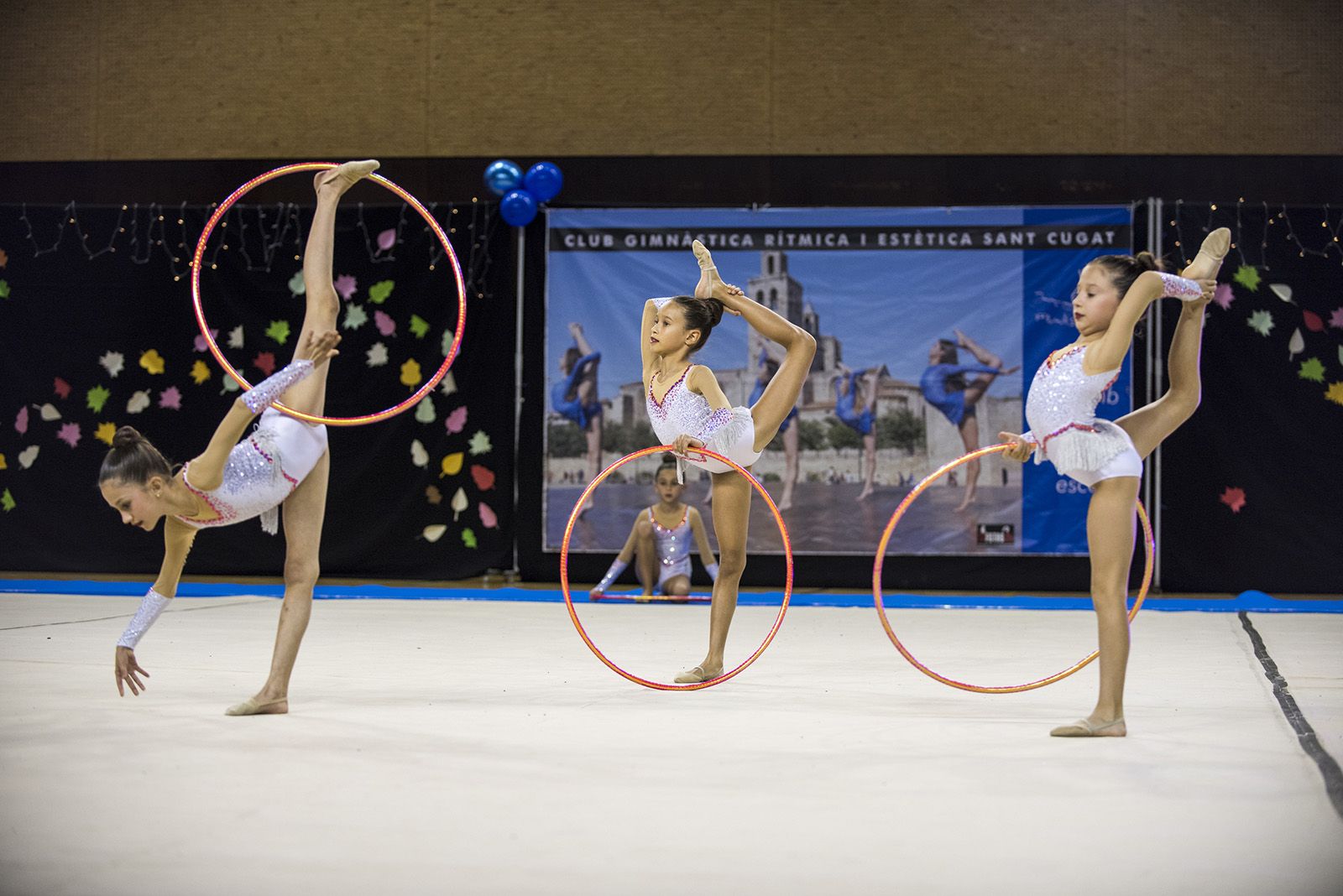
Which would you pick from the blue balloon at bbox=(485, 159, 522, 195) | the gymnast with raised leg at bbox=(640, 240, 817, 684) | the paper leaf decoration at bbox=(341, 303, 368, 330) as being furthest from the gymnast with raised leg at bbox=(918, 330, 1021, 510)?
the gymnast with raised leg at bbox=(640, 240, 817, 684)

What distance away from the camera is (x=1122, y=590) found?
10.4ft

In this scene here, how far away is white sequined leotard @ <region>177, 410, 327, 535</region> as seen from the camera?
340 centimetres

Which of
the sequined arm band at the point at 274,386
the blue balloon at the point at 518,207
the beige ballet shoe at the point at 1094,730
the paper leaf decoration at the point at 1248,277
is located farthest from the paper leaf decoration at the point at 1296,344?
the sequined arm band at the point at 274,386

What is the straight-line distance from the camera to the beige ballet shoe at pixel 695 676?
3.90 metres

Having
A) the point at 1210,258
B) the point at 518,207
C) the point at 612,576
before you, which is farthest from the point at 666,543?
the point at 1210,258

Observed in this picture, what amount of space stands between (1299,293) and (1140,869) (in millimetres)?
6523

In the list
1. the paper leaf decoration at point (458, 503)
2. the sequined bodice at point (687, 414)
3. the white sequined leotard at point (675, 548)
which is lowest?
the white sequined leotard at point (675, 548)

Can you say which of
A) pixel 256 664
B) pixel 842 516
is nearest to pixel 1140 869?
pixel 256 664

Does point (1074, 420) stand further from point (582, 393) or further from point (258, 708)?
point (582, 393)

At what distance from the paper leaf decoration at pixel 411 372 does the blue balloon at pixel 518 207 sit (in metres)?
1.06

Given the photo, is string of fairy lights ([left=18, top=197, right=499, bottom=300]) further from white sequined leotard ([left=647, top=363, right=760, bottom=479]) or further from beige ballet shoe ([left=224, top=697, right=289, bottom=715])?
beige ballet shoe ([left=224, top=697, right=289, bottom=715])

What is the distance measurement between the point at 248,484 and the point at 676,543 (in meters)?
4.00

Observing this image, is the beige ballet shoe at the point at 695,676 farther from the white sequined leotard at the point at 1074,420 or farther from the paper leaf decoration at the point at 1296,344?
the paper leaf decoration at the point at 1296,344

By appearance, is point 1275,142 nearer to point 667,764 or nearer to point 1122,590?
point 1122,590
